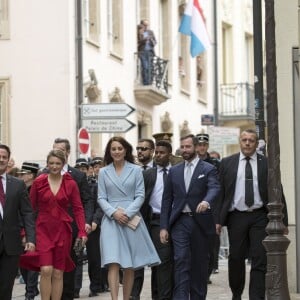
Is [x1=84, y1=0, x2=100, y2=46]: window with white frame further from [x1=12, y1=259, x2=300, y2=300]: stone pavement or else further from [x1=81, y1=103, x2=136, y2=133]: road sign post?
[x1=12, y1=259, x2=300, y2=300]: stone pavement

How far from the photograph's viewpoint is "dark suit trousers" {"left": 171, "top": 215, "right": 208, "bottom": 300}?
13703 millimetres

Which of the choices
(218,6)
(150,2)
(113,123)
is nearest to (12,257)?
(113,123)

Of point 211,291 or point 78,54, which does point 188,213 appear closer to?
point 211,291

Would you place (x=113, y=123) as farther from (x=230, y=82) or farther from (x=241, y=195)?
(x=230, y=82)

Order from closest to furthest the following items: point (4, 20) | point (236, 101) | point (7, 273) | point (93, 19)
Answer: point (7, 273) → point (4, 20) → point (93, 19) → point (236, 101)

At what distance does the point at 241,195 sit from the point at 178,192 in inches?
30.3

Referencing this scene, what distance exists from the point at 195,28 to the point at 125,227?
73.0 feet

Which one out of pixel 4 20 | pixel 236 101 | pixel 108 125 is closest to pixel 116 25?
pixel 4 20

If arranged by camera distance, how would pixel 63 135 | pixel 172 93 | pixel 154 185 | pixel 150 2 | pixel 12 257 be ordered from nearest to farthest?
1. pixel 12 257
2. pixel 154 185
3. pixel 63 135
4. pixel 150 2
5. pixel 172 93

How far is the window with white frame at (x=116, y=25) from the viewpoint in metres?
33.6

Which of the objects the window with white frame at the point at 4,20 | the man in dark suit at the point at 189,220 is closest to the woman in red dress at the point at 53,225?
the man in dark suit at the point at 189,220

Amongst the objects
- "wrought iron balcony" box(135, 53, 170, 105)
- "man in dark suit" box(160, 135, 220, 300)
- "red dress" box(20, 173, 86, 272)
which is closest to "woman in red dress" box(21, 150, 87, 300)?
"red dress" box(20, 173, 86, 272)

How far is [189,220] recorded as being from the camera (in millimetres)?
13812

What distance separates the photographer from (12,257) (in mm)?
12281
